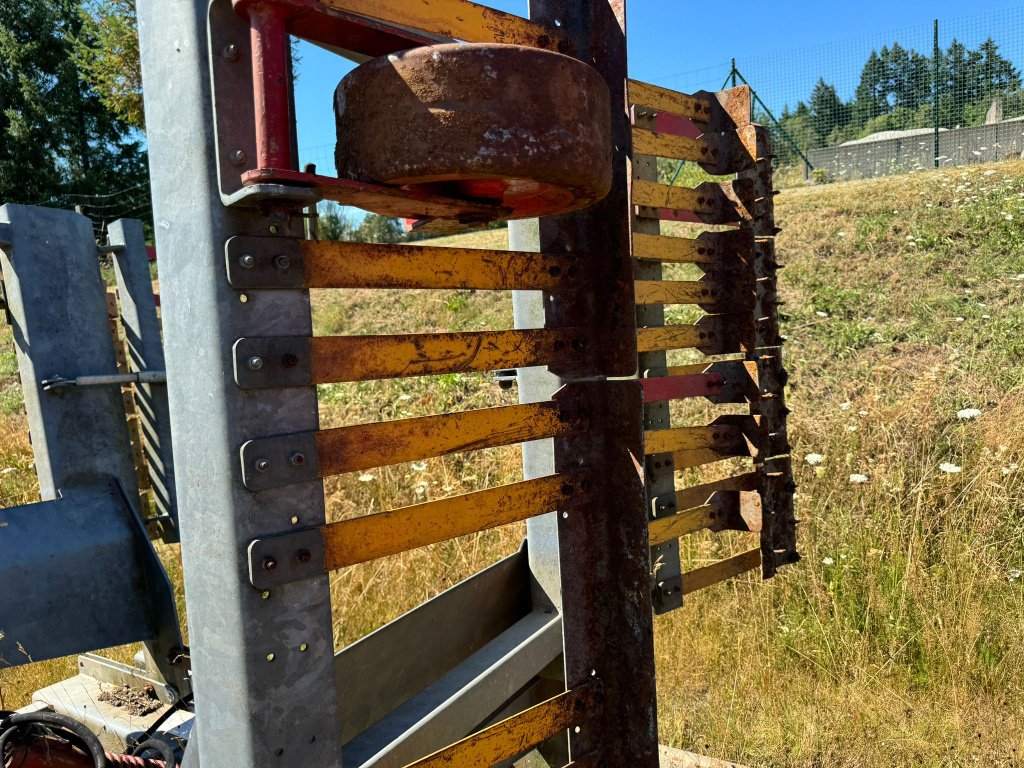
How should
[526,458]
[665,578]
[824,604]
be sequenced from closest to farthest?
[526,458]
[665,578]
[824,604]

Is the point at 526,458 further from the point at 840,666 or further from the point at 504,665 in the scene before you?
the point at 840,666

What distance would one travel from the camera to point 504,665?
2324 mm


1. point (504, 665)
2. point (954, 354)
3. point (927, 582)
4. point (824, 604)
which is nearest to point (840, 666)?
point (824, 604)

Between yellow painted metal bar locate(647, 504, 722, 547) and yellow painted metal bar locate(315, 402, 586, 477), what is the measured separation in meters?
0.95

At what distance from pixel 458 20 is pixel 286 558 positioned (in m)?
1.30

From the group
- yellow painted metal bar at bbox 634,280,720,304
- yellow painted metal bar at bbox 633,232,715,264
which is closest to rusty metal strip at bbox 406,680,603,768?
yellow painted metal bar at bbox 634,280,720,304

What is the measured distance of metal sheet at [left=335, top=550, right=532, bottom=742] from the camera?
7.63 ft

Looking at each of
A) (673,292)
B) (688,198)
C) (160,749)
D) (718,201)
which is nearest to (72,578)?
(160,749)

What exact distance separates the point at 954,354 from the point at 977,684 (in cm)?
374

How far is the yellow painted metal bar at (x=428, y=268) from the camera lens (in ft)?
5.62

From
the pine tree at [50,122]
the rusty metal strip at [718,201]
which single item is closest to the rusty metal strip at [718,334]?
the rusty metal strip at [718,201]

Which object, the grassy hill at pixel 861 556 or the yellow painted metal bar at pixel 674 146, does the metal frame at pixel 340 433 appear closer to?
the yellow painted metal bar at pixel 674 146

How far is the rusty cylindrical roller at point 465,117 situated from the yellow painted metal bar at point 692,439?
140cm

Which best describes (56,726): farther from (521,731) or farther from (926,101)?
(926,101)
